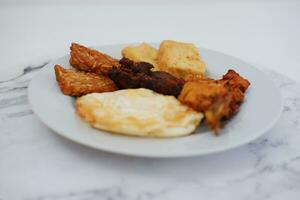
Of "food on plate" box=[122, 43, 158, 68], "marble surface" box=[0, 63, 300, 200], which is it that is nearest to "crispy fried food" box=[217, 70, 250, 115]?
"marble surface" box=[0, 63, 300, 200]

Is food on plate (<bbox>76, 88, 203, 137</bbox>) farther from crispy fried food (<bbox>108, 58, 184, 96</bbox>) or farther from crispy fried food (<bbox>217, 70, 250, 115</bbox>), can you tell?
crispy fried food (<bbox>217, 70, 250, 115</bbox>)

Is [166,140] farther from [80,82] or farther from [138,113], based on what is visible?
[80,82]

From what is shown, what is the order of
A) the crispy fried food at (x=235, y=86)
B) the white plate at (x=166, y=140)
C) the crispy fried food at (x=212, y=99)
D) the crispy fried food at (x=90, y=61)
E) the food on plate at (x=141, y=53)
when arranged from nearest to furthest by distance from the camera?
the white plate at (x=166, y=140), the crispy fried food at (x=212, y=99), the crispy fried food at (x=235, y=86), the crispy fried food at (x=90, y=61), the food on plate at (x=141, y=53)

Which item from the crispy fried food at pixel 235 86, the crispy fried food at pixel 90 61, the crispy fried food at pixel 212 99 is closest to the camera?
the crispy fried food at pixel 212 99

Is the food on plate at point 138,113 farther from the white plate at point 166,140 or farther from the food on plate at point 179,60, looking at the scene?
the food on plate at point 179,60

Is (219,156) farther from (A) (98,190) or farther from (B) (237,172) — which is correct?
(A) (98,190)

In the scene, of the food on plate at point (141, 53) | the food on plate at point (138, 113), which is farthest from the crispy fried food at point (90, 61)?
the food on plate at point (138, 113)

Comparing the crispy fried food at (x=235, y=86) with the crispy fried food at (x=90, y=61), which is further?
the crispy fried food at (x=90, y=61)
